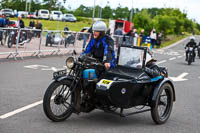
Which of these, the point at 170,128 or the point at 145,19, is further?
the point at 145,19

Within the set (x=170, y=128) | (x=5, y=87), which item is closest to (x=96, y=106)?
(x=170, y=128)

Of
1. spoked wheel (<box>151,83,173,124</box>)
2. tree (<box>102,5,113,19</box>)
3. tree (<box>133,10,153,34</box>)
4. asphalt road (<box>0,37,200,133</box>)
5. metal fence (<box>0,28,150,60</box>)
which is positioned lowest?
asphalt road (<box>0,37,200,133</box>)

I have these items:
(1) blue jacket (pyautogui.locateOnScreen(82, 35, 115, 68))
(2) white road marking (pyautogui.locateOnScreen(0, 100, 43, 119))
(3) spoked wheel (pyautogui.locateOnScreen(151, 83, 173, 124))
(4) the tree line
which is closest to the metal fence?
(2) white road marking (pyautogui.locateOnScreen(0, 100, 43, 119))

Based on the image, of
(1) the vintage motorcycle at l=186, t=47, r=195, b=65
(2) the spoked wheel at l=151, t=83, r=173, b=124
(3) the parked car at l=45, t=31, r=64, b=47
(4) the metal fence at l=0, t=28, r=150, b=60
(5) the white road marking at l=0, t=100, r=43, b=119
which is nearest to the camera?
(5) the white road marking at l=0, t=100, r=43, b=119

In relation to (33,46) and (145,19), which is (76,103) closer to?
(33,46)

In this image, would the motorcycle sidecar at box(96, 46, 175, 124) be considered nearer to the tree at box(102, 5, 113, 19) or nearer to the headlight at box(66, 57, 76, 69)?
the headlight at box(66, 57, 76, 69)

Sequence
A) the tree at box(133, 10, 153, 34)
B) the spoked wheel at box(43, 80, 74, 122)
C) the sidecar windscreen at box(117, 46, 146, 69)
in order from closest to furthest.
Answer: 1. the spoked wheel at box(43, 80, 74, 122)
2. the sidecar windscreen at box(117, 46, 146, 69)
3. the tree at box(133, 10, 153, 34)

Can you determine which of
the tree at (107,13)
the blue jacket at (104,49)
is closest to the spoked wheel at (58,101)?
the blue jacket at (104,49)

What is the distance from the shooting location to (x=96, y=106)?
614 centimetres

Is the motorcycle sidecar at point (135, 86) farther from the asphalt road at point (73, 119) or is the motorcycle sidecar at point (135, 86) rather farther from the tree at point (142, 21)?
the tree at point (142, 21)

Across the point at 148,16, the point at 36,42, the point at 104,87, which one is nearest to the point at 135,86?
the point at 104,87

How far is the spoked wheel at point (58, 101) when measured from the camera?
5648mm

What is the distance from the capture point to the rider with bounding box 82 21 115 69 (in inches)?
248

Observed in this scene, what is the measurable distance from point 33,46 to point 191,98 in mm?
9229
